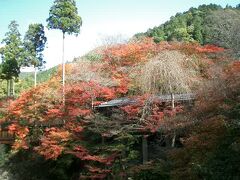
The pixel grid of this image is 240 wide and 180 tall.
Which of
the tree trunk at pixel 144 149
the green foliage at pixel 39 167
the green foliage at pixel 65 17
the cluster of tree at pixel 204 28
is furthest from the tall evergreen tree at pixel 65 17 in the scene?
the tree trunk at pixel 144 149

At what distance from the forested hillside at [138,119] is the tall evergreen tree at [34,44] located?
24.5 feet

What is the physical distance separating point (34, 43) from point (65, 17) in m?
7.56

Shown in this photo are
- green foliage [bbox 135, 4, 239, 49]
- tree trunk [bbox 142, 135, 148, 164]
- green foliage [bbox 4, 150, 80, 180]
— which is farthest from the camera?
green foliage [bbox 135, 4, 239, 49]

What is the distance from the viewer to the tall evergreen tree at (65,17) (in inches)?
1051

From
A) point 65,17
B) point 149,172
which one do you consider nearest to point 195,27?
point 65,17

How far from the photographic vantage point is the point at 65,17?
2708 centimetres

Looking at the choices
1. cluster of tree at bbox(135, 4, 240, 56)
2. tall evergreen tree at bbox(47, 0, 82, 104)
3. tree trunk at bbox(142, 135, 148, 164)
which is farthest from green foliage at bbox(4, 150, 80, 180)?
cluster of tree at bbox(135, 4, 240, 56)

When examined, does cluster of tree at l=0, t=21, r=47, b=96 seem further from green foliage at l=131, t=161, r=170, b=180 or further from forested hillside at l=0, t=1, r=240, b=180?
green foliage at l=131, t=161, r=170, b=180

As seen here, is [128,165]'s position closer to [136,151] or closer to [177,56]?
[136,151]

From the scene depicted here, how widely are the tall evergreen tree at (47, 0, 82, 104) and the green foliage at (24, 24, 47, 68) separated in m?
5.74

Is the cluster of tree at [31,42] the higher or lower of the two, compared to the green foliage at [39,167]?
higher

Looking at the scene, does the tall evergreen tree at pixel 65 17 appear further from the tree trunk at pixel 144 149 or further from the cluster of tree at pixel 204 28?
the tree trunk at pixel 144 149

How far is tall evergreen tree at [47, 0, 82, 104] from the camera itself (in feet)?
87.6

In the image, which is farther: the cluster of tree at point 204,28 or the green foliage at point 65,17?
the cluster of tree at point 204,28
